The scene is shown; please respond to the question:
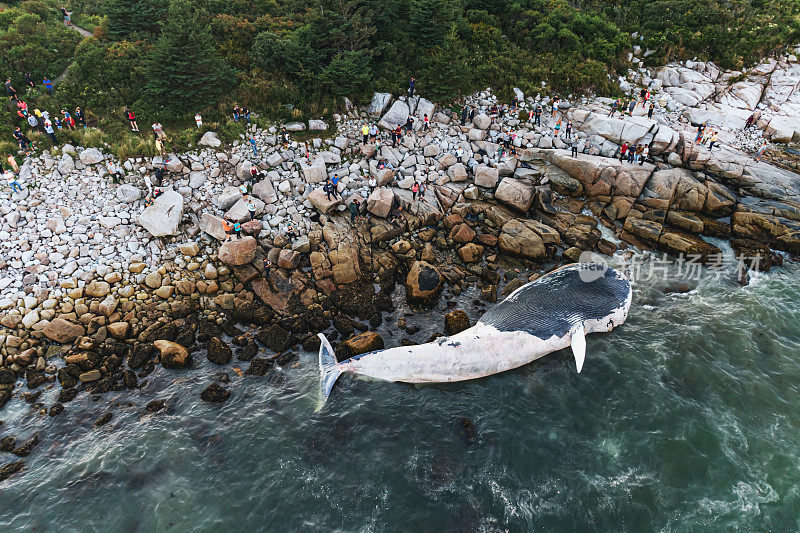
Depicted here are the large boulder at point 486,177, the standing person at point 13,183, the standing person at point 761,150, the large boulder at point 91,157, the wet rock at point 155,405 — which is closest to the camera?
the wet rock at point 155,405

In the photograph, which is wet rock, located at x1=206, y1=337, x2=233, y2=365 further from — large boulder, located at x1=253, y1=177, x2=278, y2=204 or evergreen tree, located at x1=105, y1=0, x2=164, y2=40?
evergreen tree, located at x1=105, y1=0, x2=164, y2=40

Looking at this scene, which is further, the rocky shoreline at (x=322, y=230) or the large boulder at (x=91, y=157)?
the large boulder at (x=91, y=157)

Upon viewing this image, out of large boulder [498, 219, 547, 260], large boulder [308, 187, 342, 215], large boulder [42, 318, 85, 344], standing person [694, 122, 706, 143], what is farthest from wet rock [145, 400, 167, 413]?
standing person [694, 122, 706, 143]

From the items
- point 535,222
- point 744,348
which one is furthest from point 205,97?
point 744,348

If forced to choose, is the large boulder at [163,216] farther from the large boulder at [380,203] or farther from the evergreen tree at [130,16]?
the evergreen tree at [130,16]

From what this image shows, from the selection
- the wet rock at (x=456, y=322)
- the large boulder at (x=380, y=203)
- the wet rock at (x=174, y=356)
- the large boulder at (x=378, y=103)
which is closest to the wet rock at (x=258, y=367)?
the wet rock at (x=174, y=356)

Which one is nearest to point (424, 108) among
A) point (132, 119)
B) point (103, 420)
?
point (132, 119)
